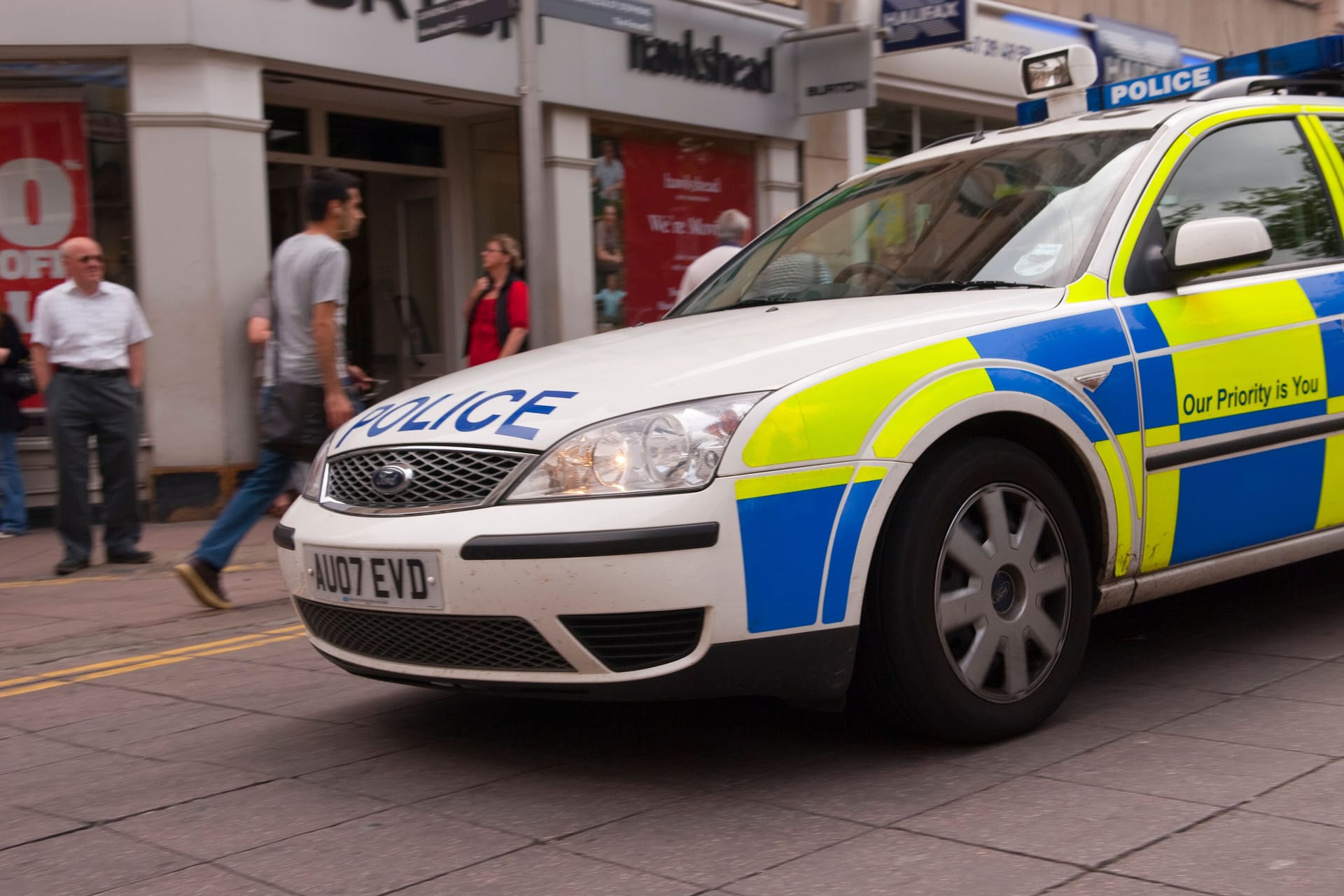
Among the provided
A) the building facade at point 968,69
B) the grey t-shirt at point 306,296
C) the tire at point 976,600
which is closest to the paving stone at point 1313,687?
the tire at point 976,600

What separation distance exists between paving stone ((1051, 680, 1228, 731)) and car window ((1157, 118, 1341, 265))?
1299mm

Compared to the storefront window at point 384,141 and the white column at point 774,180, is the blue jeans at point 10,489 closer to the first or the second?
the storefront window at point 384,141

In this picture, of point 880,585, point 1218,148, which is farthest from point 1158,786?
point 1218,148

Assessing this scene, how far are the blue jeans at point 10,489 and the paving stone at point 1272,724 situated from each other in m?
8.05

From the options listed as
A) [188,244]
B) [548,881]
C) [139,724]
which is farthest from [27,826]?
[188,244]

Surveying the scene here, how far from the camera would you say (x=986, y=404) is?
3654mm

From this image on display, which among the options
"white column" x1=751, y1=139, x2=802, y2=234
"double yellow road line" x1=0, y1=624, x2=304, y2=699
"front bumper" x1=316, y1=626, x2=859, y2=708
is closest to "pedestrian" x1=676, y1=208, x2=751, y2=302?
"double yellow road line" x1=0, y1=624, x2=304, y2=699

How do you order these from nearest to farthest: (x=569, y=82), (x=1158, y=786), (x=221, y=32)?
(x=1158, y=786), (x=221, y=32), (x=569, y=82)

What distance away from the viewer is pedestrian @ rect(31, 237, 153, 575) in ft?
27.4

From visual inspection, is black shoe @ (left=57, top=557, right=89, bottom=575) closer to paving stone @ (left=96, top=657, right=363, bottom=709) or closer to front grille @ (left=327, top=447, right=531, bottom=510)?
paving stone @ (left=96, top=657, right=363, bottom=709)

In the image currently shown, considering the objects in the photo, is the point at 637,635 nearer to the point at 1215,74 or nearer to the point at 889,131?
the point at 1215,74

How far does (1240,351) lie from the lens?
4297 mm

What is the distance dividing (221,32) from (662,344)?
24.8 feet

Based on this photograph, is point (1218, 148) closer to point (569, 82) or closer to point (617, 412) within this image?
point (617, 412)
